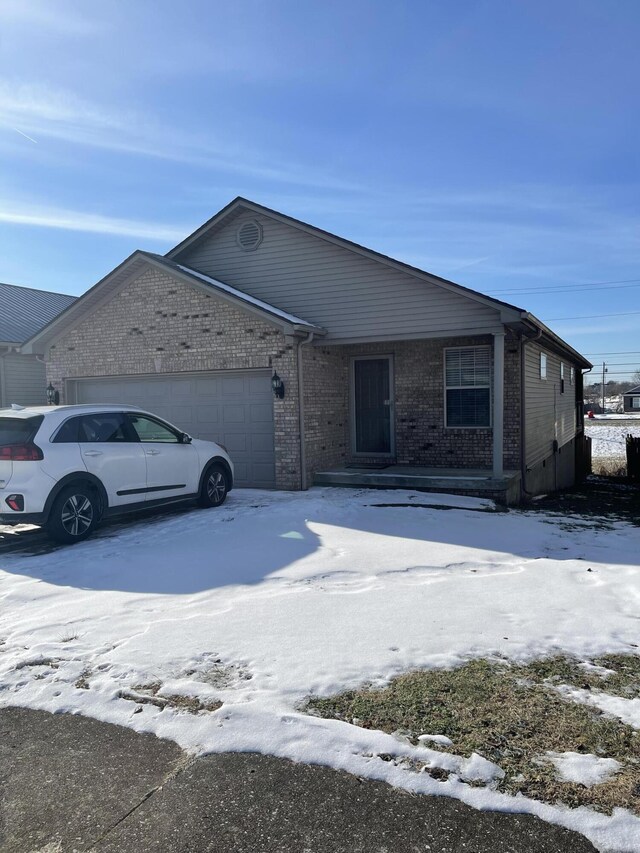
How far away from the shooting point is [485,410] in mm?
12586

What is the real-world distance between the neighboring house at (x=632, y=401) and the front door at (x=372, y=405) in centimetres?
6639

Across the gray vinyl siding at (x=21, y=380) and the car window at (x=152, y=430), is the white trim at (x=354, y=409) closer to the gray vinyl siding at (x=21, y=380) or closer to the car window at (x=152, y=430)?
the car window at (x=152, y=430)

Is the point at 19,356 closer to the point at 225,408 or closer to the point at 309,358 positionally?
Result: the point at 225,408

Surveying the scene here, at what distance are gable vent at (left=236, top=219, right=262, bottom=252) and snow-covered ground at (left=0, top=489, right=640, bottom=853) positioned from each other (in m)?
6.88

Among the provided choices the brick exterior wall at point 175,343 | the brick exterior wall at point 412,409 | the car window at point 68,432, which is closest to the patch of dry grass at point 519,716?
the car window at point 68,432

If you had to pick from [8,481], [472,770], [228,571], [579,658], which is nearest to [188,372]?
[8,481]

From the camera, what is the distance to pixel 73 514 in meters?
7.96

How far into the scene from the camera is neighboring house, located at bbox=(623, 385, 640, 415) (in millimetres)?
73088

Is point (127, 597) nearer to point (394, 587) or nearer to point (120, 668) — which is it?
point (120, 668)

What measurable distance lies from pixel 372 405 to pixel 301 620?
345 inches

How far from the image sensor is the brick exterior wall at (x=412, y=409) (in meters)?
12.1

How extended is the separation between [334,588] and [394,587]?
0.55m

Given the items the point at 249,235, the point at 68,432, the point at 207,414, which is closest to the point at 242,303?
the point at 207,414

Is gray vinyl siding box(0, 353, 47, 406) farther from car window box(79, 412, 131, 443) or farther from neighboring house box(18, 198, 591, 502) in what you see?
car window box(79, 412, 131, 443)
